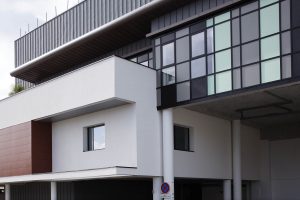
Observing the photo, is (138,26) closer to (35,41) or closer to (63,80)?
(63,80)

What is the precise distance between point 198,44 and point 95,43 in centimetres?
731

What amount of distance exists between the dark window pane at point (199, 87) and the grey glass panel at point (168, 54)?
5.87 ft

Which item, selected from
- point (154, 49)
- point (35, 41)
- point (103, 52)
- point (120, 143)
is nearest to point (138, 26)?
point (154, 49)

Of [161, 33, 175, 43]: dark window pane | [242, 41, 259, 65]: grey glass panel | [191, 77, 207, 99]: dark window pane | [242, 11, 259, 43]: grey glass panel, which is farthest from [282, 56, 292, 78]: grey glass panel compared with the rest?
[161, 33, 175, 43]: dark window pane

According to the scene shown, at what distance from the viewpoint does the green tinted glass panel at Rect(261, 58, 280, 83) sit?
1797 centimetres

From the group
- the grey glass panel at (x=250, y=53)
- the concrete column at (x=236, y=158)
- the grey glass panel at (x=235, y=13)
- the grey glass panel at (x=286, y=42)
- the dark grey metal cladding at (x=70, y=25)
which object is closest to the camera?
the grey glass panel at (x=286, y=42)

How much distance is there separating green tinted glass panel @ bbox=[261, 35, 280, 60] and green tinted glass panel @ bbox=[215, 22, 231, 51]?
67.6 inches

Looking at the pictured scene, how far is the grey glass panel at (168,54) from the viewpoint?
864 inches

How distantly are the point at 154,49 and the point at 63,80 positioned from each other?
15.2 ft

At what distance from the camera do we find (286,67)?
17.7 metres

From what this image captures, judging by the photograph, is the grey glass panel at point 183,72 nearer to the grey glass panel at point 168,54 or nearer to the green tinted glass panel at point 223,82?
the grey glass panel at point 168,54

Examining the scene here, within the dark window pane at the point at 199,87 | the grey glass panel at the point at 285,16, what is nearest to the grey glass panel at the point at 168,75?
the dark window pane at the point at 199,87

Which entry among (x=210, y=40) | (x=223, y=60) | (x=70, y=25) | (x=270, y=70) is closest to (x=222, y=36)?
(x=210, y=40)

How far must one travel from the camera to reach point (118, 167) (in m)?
19.1
